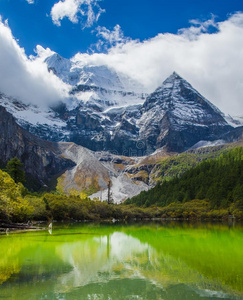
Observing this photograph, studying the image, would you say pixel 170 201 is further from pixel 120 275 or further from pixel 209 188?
pixel 120 275

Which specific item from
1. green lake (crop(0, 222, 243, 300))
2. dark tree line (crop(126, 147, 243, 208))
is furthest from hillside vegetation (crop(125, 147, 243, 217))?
green lake (crop(0, 222, 243, 300))

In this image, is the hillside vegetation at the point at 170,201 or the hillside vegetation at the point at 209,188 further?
the hillside vegetation at the point at 209,188

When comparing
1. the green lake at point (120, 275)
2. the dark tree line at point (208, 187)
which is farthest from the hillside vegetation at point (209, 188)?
the green lake at point (120, 275)

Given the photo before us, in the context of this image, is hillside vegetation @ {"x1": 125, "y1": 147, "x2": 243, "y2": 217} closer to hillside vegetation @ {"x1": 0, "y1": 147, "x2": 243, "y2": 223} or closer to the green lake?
hillside vegetation @ {"x1": 0, "y1": 147, "x2": 243, "y2": 223}

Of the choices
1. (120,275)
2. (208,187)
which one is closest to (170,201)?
(208,187)

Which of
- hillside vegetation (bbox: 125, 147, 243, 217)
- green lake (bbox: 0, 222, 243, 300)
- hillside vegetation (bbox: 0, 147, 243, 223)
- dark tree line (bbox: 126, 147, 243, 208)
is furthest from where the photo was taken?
dark tree line (bbox: 126, 147, 243, 208)

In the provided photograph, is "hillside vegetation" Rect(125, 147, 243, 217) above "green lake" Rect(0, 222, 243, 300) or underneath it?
above

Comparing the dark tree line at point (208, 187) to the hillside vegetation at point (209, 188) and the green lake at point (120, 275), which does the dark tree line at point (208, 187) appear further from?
the green lake at point (120, 275)

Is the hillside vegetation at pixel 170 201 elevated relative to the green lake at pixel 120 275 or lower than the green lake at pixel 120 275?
elevated

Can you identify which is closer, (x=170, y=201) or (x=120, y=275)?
(x=120, y=275)

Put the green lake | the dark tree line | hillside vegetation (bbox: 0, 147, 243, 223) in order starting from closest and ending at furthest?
the green lake
hillside vegetation (bbox: 0, 147, 243, 223)
the dark tree line

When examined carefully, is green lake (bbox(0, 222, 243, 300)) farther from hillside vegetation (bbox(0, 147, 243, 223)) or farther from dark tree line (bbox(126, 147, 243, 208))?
dark tree line (bbox(126, 147, 243, 208))

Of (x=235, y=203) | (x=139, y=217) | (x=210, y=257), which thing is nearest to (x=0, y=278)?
(x=210, y=257)

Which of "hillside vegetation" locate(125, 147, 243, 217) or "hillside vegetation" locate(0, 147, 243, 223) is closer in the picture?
"hillside vegetation" locate(0, 147, 243, 223)
